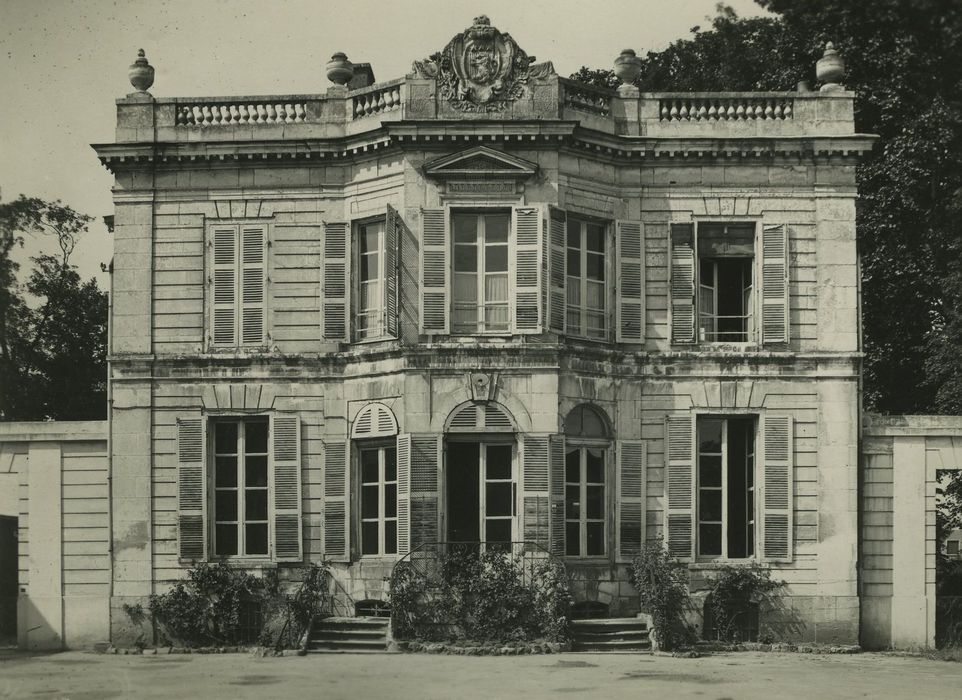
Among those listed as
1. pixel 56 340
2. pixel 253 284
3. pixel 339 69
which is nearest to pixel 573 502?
pixel 253 284

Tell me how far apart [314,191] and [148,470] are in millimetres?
5260

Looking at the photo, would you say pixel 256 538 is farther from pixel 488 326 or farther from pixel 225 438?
pixel 488 326

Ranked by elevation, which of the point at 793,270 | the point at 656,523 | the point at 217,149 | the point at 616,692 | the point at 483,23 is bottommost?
the point at 616,692

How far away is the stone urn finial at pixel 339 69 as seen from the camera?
25438 mm

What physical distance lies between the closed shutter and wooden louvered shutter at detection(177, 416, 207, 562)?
19.5 feet

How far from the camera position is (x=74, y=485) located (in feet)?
83.4

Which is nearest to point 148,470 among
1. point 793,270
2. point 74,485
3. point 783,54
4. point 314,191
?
point 74,485

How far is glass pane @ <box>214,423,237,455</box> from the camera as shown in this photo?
82.7ft

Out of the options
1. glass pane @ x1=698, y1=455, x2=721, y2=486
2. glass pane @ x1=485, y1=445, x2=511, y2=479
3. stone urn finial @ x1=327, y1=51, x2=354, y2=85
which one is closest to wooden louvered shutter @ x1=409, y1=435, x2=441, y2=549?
glass pane @ x1=485, y1=445, x2=511, y2=479

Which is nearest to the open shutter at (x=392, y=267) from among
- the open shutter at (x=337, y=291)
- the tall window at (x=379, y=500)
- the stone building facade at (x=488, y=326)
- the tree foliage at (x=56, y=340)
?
the stone building facade at (x=488, y=326)

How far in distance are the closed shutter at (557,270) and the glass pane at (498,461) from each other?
204 centimetres

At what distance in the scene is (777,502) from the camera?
24.6 metres

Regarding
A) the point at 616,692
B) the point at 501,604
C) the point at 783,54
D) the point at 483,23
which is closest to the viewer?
the point at 616,692

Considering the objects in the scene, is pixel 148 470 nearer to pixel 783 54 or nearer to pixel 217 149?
pixel 217 149
